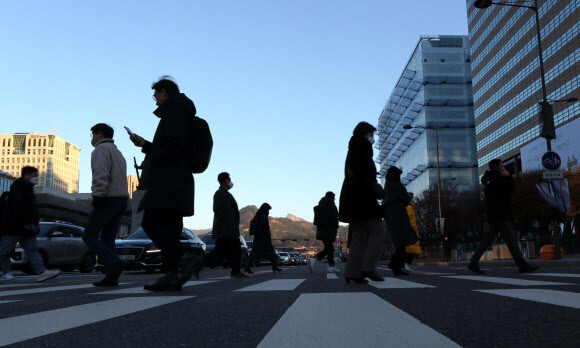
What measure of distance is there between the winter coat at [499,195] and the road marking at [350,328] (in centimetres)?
559

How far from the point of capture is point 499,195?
8.30m

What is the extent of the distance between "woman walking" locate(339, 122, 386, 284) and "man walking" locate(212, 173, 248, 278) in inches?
130

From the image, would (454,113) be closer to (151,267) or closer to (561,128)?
(561,128)

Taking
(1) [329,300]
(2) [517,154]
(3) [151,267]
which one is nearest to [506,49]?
(2) [517,154]

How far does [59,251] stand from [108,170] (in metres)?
9.18

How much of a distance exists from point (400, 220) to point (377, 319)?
20.3 ft

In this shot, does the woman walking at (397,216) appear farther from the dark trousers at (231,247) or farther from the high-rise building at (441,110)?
the high-rise building at (441,110)

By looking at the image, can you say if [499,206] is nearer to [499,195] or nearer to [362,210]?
[499,195]

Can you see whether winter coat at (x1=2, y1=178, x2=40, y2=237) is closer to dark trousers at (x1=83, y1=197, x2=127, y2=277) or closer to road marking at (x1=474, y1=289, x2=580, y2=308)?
dark trousers at (x1=83, y1=197, x2=127, y2=277)

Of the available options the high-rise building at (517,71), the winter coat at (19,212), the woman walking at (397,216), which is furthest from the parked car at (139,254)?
the high-rise building at (517,71)

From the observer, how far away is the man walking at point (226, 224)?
9078mm

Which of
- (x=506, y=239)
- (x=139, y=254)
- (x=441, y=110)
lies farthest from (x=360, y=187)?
(x=441, y=110)

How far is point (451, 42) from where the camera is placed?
88.9 meters

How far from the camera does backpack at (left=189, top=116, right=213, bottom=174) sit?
491 cm
